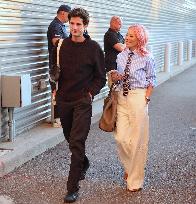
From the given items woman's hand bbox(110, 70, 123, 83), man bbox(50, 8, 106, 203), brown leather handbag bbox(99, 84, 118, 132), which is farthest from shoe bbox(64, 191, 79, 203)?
woman's hand bbox(110, 70, 123, 83)

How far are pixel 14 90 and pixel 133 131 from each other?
2030 millimetres

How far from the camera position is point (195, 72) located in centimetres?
2083

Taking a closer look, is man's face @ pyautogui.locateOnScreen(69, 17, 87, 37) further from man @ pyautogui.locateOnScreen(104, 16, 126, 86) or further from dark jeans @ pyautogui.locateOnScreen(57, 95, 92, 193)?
man @ pyautogui.locateOnScreen(104, 16, 126, 86)

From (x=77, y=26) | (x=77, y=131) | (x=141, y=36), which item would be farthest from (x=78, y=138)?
(x=141, y=36)

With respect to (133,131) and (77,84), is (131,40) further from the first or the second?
(133,131)

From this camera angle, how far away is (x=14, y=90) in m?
6.47

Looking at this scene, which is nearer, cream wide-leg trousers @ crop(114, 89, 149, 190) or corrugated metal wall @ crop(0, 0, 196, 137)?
cream wide-leg trousers @ crop(114, 89, 149, 190)

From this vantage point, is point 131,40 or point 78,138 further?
point 131,40

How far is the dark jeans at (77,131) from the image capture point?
15.9ft

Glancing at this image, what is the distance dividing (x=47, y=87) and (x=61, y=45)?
333 centimetres

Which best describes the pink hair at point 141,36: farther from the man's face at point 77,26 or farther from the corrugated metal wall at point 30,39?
the corrugated metal wall at point 30,39

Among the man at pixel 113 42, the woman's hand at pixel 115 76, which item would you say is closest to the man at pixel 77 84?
the woman's hand at pixel 115 76

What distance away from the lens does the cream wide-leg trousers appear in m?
5.13

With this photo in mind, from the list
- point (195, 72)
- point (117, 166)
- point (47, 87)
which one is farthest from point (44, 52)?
point (195, 72)
